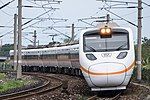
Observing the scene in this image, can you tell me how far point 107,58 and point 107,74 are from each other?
656mm

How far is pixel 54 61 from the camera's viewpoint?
148 feet

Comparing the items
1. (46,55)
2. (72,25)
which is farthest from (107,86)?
(72,25)

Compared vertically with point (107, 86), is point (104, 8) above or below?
above

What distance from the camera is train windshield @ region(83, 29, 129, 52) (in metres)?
18.2

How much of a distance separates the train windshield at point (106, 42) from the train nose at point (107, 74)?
816mm

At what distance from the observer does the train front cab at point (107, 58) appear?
17.7 meters

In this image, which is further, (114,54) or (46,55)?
(46,55)

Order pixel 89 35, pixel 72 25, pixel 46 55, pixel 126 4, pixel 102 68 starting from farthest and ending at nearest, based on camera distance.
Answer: pixel 72 25
pixel 46 55
pixel 126 4
pixel 89 35
pixel 102 68

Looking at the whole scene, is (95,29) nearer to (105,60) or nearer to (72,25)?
(105,60)

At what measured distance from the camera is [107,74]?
17625 millimetres

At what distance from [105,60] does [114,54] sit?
0.49m

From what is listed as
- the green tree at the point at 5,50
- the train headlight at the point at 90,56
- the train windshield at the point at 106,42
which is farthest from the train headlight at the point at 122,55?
the green tree at the point at 5,50

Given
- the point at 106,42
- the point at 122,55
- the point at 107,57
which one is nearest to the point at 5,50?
the point at 106,42

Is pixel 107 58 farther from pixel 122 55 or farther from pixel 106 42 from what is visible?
pixel 106 42
